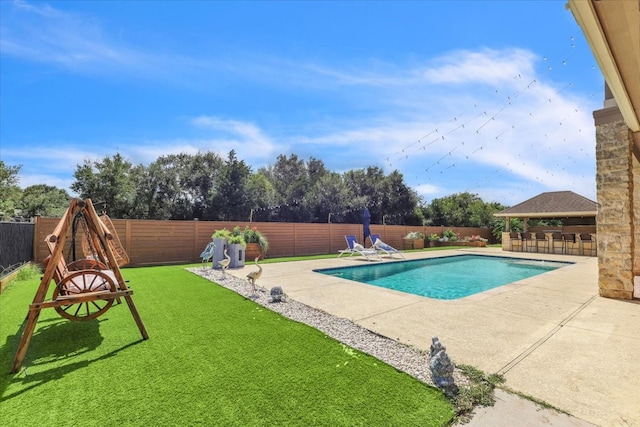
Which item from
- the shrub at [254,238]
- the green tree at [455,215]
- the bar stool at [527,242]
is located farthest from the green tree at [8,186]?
the green tree at [455,215]

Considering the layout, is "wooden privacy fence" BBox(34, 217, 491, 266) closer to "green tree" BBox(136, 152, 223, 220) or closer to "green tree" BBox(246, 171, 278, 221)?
"green tree" BBox(246, 171, 278, 221)

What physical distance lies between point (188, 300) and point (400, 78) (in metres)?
9.36

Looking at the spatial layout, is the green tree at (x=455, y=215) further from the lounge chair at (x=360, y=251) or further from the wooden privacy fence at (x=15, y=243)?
the wooden privacy fence at (x=15, y=243)

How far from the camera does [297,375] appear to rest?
260cm

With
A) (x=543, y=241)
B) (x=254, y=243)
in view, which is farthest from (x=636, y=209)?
(x=254, y=243)

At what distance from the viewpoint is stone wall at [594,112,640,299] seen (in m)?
5.54

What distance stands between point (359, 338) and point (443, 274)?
7.60m

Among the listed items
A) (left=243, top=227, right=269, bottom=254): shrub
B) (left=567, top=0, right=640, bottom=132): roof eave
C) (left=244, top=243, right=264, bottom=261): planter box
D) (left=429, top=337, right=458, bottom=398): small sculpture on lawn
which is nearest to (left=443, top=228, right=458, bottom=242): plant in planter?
(left=243, top=227, right=269, bottom=254): shrub

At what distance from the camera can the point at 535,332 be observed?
3.68 metres

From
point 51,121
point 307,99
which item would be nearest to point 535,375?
point 307,99

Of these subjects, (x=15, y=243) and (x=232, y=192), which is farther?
(x=232, y=192)

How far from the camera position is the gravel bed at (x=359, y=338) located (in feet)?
9.04

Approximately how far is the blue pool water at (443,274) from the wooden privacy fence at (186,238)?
14.8ft

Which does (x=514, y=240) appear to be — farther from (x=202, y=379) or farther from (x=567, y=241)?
(x=202, y=379)
